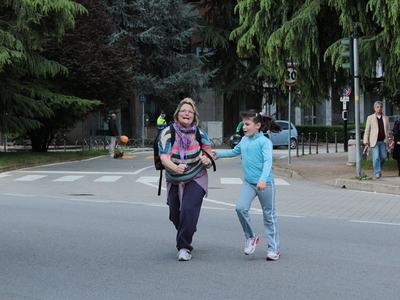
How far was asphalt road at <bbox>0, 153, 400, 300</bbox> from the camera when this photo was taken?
668 cm

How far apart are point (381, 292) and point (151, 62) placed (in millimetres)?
40058

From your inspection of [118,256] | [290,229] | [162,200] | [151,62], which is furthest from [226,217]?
[151,62]

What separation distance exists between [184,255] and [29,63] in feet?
65.5

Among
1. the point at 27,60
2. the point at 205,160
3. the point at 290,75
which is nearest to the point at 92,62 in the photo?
the point at 27,60

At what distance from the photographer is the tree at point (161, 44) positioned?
1741 inches

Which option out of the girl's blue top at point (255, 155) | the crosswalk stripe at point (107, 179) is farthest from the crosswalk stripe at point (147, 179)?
the girl's blue top at point (255, 155)

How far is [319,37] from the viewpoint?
23.0 metres

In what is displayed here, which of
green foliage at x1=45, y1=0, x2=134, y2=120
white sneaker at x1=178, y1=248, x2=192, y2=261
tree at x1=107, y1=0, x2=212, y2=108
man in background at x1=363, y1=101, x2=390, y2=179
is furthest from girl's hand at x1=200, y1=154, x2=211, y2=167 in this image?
tree at x1=107, y1=0, x2=212, y2=108

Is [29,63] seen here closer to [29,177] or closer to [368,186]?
[29,177]

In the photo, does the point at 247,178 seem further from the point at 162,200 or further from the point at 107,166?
the point at 107,166

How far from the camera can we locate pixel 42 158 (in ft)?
91.6

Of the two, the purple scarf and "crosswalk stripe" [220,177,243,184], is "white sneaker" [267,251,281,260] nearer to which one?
the purple scarf

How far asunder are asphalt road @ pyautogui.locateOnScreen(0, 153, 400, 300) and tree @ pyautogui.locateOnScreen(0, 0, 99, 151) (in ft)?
32.3

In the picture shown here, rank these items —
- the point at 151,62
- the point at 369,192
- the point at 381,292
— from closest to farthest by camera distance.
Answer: the point at 381,292
the point at 369,192
the point at 151,62
